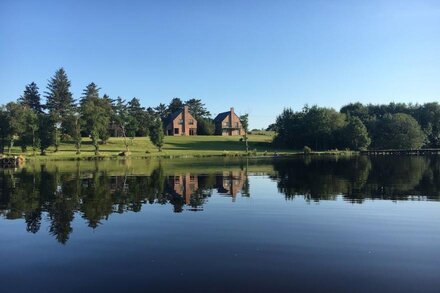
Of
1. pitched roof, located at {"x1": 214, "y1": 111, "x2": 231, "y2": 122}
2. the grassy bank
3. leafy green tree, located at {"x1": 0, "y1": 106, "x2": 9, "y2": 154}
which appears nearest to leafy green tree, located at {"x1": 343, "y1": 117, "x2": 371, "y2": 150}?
the grassy bank

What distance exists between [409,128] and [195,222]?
125 metres

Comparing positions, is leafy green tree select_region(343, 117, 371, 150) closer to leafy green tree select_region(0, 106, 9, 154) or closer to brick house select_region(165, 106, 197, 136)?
brick house select_region(165, 106, 197, 136)

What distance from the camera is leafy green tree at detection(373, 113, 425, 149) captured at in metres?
128

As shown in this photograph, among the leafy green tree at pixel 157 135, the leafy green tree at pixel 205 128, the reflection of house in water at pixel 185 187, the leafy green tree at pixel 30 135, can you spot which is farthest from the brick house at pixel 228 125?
the reflection of house in water at pixel 185 187

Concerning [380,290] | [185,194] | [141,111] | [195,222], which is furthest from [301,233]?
[141,111]

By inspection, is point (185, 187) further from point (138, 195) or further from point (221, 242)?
point (221, 242)

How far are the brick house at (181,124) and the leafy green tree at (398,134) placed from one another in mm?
67797

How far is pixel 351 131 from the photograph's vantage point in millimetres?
125500

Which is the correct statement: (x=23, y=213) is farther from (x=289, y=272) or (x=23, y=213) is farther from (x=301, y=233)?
(x=289, y=272)

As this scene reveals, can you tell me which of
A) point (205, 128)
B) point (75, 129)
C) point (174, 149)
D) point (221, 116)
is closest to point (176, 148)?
point (174, 149)

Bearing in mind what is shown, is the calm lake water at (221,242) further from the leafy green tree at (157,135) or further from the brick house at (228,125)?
the brick house at (228,125)

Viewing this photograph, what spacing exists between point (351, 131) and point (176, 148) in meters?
53.5

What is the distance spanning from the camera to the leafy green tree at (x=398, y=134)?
422 ft

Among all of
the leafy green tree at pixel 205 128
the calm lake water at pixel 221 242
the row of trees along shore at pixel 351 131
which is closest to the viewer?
the calm lake water at pixel 221 242
